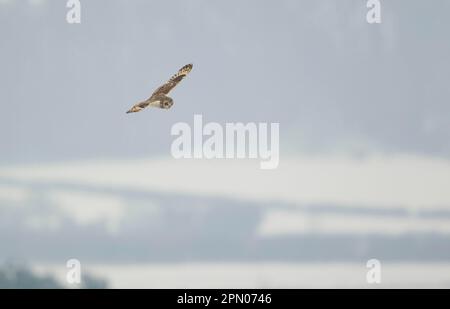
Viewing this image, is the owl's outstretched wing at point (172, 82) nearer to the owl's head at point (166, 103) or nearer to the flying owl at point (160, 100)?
the flying owl at point (160, 100)

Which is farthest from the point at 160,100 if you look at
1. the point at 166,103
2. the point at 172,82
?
the point at 172,82

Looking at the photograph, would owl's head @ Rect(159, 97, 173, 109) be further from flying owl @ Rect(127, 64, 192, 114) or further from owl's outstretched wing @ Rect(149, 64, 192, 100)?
owl's outstretched wing @ Rect(149, 64, 192, 100)

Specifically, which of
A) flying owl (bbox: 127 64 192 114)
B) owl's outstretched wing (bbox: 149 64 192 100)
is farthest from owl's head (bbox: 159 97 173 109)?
owl's outstretched wing (bbox: 149 64 192 100)

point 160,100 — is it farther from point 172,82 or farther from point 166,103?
point 172,82

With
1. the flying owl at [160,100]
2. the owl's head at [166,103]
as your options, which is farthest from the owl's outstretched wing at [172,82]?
the owl's head at [166,103]
